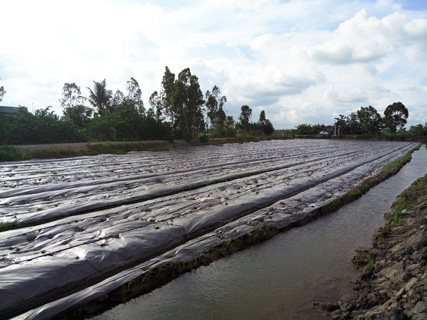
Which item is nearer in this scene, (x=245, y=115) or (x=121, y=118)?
(x=121, y=118)

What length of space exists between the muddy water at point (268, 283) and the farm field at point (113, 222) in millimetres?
440

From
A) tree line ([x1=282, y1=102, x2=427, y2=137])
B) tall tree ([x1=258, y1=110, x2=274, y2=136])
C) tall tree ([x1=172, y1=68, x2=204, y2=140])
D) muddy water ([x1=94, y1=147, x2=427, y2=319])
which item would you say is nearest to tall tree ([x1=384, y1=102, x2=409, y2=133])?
tree line ([x1=282, y1=102, x2=427, y2=137])

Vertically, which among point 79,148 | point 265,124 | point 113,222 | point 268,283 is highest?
point 265,124

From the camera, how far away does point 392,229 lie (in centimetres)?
604

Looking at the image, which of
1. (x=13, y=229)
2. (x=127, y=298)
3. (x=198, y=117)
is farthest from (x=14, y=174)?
(x=198, y=117)

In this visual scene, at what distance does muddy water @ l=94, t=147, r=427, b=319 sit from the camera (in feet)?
11.8

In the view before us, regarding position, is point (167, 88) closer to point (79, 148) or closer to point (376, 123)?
point (79, 148)

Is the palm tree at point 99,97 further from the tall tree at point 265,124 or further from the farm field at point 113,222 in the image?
the tall tree at point 265,124

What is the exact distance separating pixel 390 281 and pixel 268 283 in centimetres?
161

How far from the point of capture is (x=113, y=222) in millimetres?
5926

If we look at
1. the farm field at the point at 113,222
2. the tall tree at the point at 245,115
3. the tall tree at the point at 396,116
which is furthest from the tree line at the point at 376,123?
the farm field at the point at 113,222

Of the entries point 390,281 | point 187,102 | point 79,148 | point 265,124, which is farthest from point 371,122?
point 390,281

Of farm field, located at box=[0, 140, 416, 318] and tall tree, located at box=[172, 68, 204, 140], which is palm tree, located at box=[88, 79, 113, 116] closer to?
tall tree, located at box=[172, 68, 204, 140]

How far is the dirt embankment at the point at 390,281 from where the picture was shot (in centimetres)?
278
